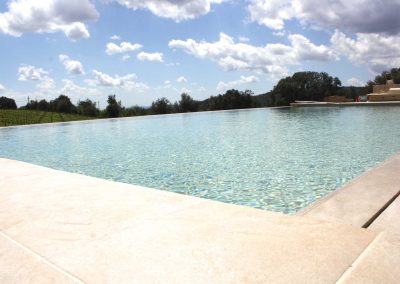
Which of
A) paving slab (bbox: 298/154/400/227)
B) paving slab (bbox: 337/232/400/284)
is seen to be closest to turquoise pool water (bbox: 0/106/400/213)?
paving slab (bbox: 298/154/400/227)

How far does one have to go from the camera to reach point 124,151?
8.64m

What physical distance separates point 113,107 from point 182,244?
85.8 feet

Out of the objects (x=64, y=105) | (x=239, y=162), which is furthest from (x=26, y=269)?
(x=64, y=105)

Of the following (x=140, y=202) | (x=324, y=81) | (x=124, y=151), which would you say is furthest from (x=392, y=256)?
(x=324, y=81)

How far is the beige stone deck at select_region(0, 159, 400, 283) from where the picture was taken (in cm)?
175

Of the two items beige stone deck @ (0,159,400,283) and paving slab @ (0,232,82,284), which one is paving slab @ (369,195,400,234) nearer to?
beige stone deck @ (0,159,400,283)

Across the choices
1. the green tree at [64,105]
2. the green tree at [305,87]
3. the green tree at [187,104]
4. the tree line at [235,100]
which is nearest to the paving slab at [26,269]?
the tree line at [235,100]

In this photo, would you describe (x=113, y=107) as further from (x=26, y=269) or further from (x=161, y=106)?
(x=26, y=269)

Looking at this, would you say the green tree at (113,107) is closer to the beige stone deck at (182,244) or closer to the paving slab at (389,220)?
the beige stone deck at (182,244)

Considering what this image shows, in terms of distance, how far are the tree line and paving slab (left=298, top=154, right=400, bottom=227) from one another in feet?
82.0

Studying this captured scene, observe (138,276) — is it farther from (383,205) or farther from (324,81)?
(324,81)

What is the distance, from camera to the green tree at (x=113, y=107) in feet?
87.9

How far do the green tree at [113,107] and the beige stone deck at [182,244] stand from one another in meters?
24.5

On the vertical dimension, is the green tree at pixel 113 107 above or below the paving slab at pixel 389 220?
above
